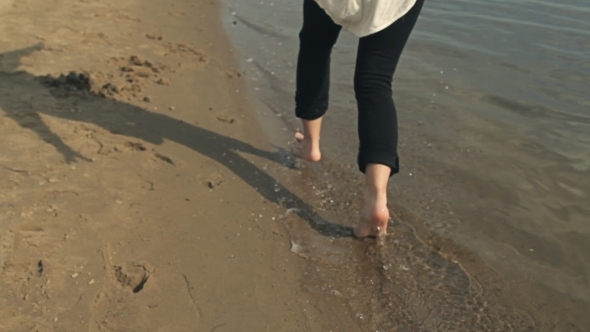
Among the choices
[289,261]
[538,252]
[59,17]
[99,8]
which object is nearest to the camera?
[289,261]

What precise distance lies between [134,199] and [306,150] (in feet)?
3.04

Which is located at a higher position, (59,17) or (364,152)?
(364,152)

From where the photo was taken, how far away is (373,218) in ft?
8.50

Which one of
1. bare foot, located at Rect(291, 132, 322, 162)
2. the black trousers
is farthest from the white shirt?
bare foot, located at Rect(291, 132, 322, 162)

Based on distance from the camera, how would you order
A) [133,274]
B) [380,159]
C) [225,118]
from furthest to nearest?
1. [225,118]
2. [380,159]
3. [133,274]

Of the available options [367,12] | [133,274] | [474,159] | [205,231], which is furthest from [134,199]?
[474,159]

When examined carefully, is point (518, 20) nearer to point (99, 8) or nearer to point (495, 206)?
point (495, 206)

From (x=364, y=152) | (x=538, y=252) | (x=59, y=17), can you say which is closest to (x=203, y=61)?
(x=59, y=17)

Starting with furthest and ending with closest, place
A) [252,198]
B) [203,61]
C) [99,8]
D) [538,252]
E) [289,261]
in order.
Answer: [99,8] < [203,61] < [252,198] < [538,252] < [289,261]

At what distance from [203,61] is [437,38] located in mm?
2092

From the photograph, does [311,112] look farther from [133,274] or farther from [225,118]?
[133,274]

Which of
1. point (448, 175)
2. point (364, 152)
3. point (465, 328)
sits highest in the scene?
point (364, 152)

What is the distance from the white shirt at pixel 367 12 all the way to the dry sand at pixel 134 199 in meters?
0.92

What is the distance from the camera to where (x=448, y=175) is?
11.0ft
